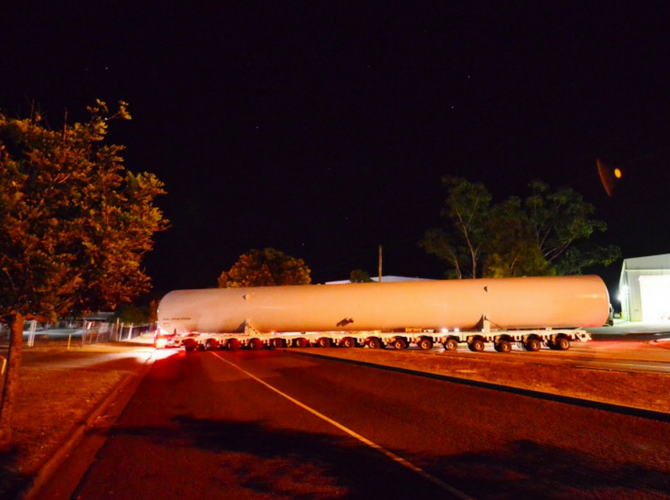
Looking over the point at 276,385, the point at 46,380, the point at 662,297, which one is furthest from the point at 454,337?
the point at 662,297

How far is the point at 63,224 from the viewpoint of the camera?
820 centimetres

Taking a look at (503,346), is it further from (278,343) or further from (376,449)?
(376,449)

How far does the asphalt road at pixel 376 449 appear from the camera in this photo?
666 centimetres

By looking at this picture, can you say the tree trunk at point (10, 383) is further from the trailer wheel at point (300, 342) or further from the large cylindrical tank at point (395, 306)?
the trailer wheel at point (300, 342)

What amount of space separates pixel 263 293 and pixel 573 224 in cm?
3169

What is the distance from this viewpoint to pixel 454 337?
1362 inches

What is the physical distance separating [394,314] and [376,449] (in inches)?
1061

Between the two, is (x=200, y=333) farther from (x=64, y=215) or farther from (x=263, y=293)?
(x=64, y=215)

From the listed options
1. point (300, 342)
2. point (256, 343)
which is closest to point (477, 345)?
point (300, 342)

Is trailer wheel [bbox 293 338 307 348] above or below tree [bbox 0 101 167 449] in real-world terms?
below

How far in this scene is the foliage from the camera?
52.5 m

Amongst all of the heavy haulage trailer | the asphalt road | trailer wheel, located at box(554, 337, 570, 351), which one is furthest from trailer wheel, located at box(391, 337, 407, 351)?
the asphalt road

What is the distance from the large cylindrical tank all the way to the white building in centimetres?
2624

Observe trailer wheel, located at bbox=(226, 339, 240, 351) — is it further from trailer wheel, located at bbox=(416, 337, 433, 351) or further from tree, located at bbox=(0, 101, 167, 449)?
tree, located at bbox=(0, 101, 167, 449)
